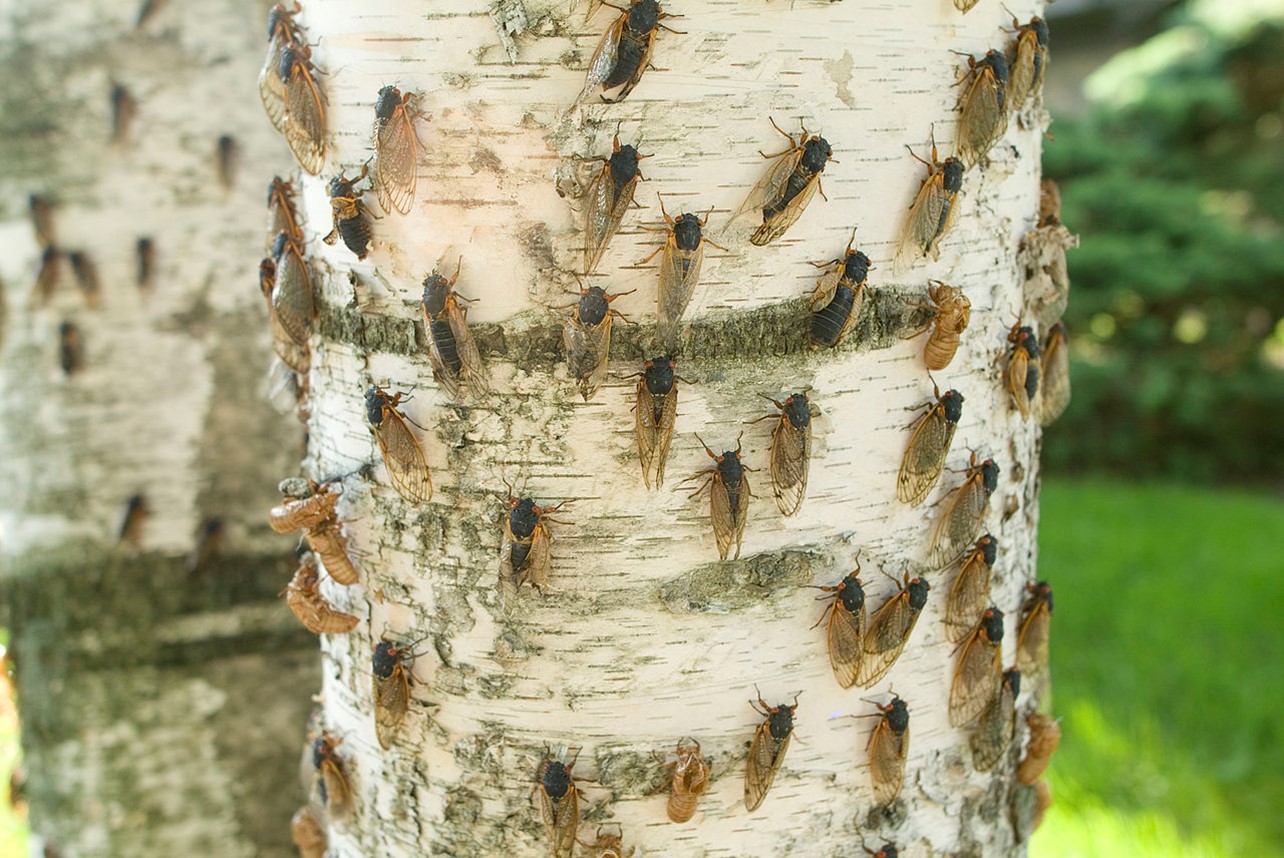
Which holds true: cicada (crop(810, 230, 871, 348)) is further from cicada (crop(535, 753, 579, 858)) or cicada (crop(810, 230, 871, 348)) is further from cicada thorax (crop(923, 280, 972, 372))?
cicada (crop(535, 753, 579, 858))

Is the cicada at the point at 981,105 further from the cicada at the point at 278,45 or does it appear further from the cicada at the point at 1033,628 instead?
the cicada at the point at 278,45

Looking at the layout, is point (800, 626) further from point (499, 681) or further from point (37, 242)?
point (37, 242)

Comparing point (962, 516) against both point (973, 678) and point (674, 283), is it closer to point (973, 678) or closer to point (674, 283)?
point (973, 678)

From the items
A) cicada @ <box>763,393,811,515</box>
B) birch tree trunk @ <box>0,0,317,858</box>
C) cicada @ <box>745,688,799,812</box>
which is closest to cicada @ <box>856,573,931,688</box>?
cicada @ <box>745,688,799,812</box>

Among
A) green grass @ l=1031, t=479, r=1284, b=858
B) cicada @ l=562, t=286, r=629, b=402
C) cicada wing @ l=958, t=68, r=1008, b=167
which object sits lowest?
green grass @ l=1031, t=479, r=1284, b=858

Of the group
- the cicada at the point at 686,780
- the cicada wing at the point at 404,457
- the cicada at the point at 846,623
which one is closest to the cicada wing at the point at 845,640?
the cicada at the point at 846,623

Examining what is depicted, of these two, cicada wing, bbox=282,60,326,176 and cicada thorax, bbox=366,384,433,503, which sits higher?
cicada wing, bbox=282,60,326,176
